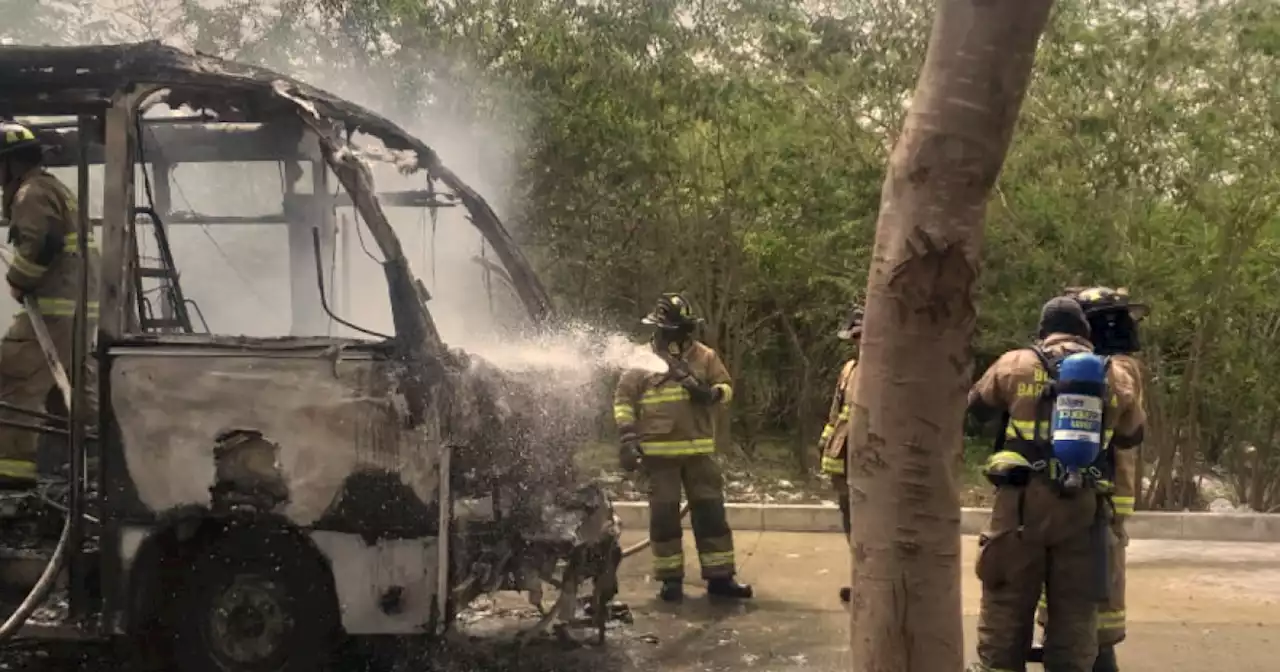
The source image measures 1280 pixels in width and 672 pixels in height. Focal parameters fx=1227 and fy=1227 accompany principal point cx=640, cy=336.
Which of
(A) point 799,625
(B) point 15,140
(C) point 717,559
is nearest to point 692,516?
(C) point 717,559

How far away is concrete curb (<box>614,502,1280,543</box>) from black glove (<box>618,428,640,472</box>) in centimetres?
204

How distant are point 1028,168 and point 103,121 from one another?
6705mm

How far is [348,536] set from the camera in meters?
4.71

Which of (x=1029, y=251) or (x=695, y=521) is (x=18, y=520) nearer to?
(x=695, y=521)

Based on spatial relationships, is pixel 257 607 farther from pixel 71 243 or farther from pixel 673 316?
pixel 673 316

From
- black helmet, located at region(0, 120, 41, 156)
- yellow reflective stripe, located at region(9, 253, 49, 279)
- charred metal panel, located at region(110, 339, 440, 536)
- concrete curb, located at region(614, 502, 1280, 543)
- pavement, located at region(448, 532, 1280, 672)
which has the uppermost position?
black helmet, located at region(0, 120, 41, 156)

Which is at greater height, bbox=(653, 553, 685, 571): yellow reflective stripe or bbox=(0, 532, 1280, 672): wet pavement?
bbox=(653, 553, 685, 571): yellow reflective stripe

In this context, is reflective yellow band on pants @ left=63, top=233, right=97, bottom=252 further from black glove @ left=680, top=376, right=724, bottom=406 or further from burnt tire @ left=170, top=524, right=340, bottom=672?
black glove @ left=680, top=376, right=724, bottom=406

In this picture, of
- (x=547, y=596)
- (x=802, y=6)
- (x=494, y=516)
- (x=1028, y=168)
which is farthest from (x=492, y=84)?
(x=494, y=516)

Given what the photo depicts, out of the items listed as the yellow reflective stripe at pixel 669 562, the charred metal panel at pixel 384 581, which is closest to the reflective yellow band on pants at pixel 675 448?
the yellow reflective stripe at pixel 669 562

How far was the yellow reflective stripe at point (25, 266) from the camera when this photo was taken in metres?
5.43

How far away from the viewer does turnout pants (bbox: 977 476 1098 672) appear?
16.0ft

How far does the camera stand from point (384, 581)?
471 centimetres

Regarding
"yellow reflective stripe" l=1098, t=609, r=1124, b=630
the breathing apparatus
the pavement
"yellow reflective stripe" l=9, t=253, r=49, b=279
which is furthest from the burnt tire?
"yellow reflective stripe" l=1098, t=609, r=1124, b=630
